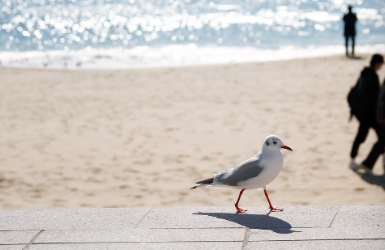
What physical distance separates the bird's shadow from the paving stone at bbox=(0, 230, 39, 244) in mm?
1097

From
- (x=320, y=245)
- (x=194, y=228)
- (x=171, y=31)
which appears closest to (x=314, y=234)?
(x=320, y=245)

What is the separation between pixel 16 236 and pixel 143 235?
31.0 inches

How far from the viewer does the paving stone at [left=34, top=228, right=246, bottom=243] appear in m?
3.33

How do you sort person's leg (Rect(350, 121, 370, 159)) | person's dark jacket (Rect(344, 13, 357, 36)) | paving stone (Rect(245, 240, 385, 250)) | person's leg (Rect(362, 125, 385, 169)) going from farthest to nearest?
person's dark jacket (Rect(344, 13, 357, 36)) < person's leg (Rect(350, 121, 370, 159)) < person's leg (Rect(362, 125, 385, 169)) < paving stone (Rect(245, 240, 385, 250))

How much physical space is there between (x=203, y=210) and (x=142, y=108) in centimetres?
803

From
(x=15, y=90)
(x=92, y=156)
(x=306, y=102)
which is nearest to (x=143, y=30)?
(x=15, y=90)

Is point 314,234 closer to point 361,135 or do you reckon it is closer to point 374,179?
point 374,179

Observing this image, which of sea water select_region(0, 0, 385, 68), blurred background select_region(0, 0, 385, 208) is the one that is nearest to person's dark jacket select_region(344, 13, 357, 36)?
blurred background select_region(0, 0, 385, 208)

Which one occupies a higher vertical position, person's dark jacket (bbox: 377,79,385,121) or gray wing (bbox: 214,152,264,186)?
gray wing (bbox: 214,152,264,186)

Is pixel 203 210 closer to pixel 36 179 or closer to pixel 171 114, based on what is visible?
pixel 36 179

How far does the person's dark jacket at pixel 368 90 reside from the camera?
7.00 meters

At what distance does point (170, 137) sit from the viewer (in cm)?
951

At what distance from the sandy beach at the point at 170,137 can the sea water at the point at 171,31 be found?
7980 mm

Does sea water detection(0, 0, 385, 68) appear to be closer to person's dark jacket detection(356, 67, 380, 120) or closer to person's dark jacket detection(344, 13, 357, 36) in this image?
person's dark jacket detection(344, 13, 357, 36)
